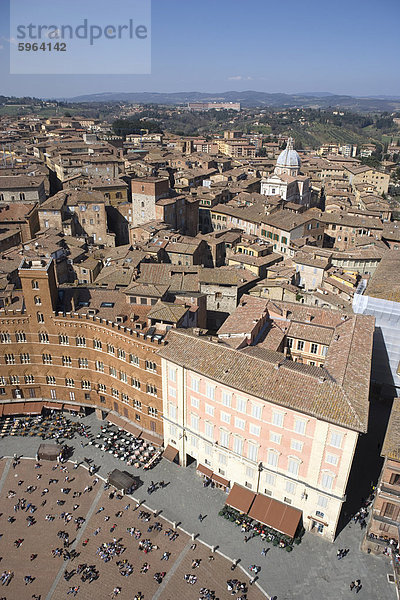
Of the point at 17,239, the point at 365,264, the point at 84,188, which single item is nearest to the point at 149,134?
the point at 84,188

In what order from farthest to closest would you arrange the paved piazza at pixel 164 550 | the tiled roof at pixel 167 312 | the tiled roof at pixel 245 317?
the tiled roof at pixel 167 312, the tiled roof at pixel 245 317, the paved piazza at pixel 164 550

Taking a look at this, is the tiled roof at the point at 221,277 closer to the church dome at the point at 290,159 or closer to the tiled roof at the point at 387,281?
the tiled roof at the point at 387,281

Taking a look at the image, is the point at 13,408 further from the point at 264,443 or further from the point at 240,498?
the point at 264,443

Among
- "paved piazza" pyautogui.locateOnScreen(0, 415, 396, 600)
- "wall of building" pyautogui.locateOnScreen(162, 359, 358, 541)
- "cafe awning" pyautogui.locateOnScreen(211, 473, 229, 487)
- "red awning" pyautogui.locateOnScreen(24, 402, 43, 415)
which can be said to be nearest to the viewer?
"paved piazza" pyautogui.locateOnScreen(0, 415, 396, 600)

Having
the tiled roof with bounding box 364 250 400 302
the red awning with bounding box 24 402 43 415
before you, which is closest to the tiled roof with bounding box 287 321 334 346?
the tiled roof with bounding box 364 250 400 302

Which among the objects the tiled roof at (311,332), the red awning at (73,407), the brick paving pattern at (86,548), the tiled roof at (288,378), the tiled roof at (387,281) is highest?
the tiled roof at (387,281)

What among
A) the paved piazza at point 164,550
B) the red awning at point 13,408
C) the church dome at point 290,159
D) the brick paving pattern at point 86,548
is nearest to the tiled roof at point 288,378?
the paved piazza at point 164,550

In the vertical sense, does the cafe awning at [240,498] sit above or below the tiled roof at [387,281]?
below

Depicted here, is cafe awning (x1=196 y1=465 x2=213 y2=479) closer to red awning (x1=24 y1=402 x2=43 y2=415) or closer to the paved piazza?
the paved piazza
